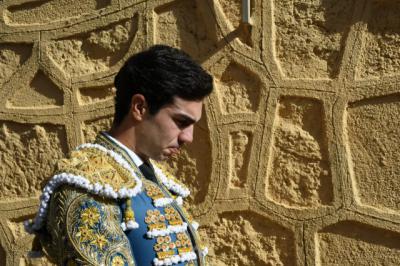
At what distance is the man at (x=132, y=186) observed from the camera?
1368 millimetres

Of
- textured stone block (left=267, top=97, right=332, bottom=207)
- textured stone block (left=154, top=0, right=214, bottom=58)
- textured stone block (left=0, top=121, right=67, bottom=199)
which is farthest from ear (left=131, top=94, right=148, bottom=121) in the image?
textured stone block (left=0, top=121, right=67, bottom=199)

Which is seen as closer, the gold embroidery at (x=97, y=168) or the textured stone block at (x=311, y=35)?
the gold embroidery at (x=97, y=168)

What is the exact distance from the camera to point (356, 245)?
2391 mm

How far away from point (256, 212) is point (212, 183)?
0.20 meters

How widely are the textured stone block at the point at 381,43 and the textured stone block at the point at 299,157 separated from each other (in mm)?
213

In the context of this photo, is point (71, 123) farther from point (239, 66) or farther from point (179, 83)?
point (179, 83)

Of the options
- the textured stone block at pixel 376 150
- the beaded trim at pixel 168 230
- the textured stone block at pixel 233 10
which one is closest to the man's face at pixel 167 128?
the beaded trim at pixel 168 230

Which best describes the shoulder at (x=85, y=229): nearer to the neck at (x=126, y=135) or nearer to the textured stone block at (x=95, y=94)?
the neck at (x=126, y=135)

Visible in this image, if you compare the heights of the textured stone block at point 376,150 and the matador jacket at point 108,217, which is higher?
the textured stone block at point 376,150

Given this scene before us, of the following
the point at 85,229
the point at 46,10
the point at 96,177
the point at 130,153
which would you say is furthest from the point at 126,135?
the point at 46,10

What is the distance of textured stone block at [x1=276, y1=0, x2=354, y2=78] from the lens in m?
2.46

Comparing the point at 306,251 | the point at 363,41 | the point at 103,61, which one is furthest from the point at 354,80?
the point at 103,61

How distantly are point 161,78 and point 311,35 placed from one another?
1164 millimetres

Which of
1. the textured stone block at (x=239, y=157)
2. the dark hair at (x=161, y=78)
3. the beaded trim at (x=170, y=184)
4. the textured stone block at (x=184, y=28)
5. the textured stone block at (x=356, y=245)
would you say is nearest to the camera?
the dark hair at (x=161, y=78)
